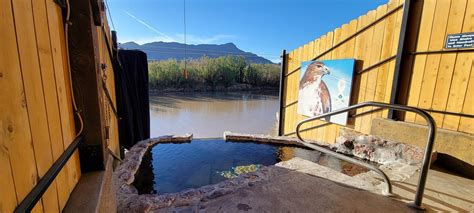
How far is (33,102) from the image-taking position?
0.73 meters

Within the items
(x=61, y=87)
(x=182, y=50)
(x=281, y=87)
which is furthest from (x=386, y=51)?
(x=182, y=50)

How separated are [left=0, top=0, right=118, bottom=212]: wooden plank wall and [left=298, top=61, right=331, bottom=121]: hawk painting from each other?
4817 mm

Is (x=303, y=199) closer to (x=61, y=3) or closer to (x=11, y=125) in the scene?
(x=11, y=125)

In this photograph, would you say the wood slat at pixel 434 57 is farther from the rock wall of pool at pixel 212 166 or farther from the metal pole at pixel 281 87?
the metal pole at pixel 281 87

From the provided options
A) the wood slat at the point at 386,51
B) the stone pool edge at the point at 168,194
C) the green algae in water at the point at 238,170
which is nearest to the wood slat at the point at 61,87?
the stone pool edge at the point at 168,194

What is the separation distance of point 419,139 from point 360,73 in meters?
1.56

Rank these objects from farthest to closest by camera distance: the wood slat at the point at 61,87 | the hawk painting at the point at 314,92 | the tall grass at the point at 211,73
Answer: the tall grass at the point at 211,73 → the hawk painting at the point at 314,92 → the wood slat at the point at 61,87

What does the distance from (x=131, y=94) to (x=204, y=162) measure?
169 cm

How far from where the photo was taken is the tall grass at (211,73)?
15500 mm

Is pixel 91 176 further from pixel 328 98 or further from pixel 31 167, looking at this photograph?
pixel 328 98

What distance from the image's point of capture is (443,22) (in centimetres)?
311

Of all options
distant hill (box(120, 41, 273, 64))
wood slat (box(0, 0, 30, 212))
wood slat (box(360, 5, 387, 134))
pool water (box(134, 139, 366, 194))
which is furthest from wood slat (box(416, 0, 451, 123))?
distant hill (box(120, 41, 273, 64))

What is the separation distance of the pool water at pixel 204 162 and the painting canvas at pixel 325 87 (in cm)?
135

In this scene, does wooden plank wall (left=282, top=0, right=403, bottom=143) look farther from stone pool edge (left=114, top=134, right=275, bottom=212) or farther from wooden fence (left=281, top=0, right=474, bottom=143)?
stone pool edge (left=114, top=134, right=275, bottom=212)
